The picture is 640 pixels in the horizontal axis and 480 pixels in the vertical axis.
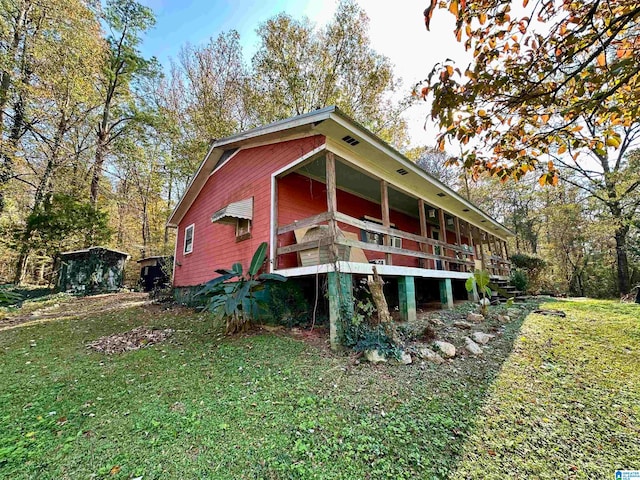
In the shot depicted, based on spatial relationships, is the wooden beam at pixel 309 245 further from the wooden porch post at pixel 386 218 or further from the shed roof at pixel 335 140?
the shed roof at pixel 335 140

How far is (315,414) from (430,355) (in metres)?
1.96

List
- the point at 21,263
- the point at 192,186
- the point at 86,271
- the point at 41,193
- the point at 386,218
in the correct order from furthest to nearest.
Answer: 1. the point at 41,193
2. the point at 21,263
3. the point at 86,271
4. the point at 192,186
5. the point at 386,218

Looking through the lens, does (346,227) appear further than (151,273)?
No

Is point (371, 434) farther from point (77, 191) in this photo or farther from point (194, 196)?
point (77, 191)

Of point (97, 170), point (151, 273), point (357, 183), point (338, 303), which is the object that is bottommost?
point (338, 303)

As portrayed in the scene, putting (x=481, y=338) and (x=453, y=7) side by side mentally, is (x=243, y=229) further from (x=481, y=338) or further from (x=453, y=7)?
(x=453, y=7)

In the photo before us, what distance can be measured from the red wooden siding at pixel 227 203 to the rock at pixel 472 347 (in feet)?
13.7

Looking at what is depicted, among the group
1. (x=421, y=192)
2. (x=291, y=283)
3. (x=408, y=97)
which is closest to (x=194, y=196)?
(x=291, y=283)

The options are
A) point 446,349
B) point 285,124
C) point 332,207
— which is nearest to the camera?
point 446,349

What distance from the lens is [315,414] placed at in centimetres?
256

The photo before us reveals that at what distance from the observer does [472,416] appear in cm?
249

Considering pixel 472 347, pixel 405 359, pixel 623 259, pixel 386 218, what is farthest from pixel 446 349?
pixel 623 259

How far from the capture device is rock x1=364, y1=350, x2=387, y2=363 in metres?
3.69

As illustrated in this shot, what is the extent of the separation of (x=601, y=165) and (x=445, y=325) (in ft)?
54.6
